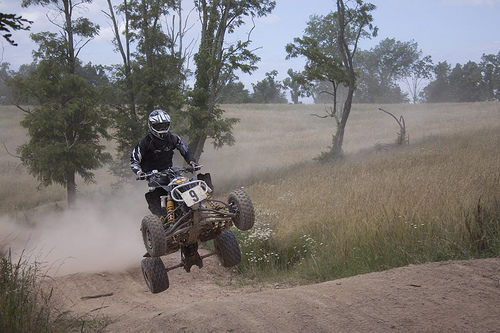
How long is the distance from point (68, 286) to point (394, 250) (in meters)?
7.55

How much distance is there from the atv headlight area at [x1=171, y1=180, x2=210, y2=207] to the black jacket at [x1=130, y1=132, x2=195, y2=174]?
1.28 m

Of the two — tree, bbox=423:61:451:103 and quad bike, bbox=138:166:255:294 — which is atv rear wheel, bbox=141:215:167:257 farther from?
tree, bbox=423:61:451:103

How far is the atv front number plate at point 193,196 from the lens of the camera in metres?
7.00

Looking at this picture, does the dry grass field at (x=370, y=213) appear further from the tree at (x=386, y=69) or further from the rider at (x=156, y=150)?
the tree at (x=386, y=69)

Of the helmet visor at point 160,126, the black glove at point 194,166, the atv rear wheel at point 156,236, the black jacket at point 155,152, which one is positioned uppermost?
the helmet visor at point 160,126

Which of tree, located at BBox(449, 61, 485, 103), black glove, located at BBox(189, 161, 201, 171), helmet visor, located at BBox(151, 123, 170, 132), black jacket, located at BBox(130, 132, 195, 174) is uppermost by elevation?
tree, located at BBox(449, 61, 485, 103)

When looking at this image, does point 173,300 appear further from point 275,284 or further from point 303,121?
point 303,121

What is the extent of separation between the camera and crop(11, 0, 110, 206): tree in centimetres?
1800

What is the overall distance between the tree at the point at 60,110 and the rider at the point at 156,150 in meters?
11.0

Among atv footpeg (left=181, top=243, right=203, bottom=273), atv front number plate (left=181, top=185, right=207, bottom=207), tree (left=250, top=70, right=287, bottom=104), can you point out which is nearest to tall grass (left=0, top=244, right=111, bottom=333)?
atv footpeg (left=181, top=243, right=203, bottom=273)

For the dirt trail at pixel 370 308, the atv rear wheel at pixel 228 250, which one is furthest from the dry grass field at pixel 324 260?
the atv rear wheel at pixel 228 250

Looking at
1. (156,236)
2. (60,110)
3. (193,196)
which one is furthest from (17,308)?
(60,110)

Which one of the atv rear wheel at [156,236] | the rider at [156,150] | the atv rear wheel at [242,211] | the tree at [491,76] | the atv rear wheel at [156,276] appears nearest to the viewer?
the atv rear wheel at [156,236]

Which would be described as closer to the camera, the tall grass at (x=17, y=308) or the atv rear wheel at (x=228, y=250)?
the tall grass at (x=17, y=308)
